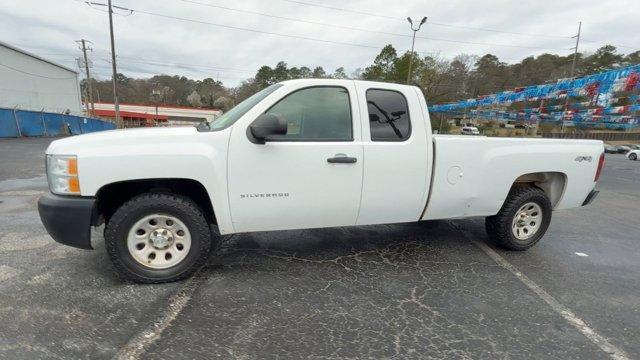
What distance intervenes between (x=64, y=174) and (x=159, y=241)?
35.6 inches

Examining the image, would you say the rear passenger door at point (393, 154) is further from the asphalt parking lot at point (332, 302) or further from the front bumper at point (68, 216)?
the front bumper at point (68, 216)

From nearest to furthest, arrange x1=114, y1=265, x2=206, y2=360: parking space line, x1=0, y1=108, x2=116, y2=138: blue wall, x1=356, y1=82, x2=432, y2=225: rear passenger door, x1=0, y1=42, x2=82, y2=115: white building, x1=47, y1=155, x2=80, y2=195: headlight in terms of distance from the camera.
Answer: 1. x1=114, y1=265, x2=206, y2=360: parking space line
2. x1=47, y1=155, x2=80, y2=195: headlight
3. x1=356, y1=82, x2=432, y2=225: rear passenger door
4. x1=0, y1=108, x2=116, y2=138: blue wall
5. x1=0, y1=42, x2=82, y2=115: white building

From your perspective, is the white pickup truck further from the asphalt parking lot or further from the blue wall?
the blue wall

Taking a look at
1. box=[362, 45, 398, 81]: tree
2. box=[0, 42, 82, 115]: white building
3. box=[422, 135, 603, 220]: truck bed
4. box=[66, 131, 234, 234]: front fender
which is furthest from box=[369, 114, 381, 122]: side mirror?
box=[362, 45, 398, 81]: tree

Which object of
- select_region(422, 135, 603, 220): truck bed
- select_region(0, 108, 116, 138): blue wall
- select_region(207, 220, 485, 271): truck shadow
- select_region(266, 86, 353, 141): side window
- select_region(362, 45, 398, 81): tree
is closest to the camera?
select_region(266, 86, 353, 141): side window

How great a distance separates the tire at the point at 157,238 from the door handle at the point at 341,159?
1256 millimetres

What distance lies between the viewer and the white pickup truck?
9.51 ft

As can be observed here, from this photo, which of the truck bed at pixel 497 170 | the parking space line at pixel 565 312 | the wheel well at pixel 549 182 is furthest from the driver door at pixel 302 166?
the wheel well at pixel 549 182

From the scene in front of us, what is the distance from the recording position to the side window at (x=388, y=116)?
3477mm

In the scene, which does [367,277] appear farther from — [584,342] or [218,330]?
[584,342]

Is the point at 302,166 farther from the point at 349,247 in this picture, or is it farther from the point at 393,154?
the point at 349,247

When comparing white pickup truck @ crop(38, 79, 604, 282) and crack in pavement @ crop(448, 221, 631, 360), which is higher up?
white pickup truck @ crop(38, 79, 604, 282)

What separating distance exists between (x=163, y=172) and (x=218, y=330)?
1.32 meters

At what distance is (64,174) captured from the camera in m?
2.85
